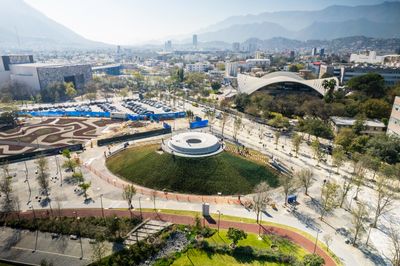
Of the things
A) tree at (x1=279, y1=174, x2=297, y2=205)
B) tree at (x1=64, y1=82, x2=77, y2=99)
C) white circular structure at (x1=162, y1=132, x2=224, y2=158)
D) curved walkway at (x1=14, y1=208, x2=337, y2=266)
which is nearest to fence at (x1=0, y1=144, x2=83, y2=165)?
curved walkway at (x1=14, y1=208, x2=337, y2=266)

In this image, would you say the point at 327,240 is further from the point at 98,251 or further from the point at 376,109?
the point at 376,109

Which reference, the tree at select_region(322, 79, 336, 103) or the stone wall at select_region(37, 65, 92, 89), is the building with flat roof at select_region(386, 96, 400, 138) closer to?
the tree at select_region(322, 79, 336, 103)

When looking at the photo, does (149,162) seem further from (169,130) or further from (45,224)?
(169,130)

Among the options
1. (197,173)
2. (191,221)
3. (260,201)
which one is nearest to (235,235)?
(191,221)

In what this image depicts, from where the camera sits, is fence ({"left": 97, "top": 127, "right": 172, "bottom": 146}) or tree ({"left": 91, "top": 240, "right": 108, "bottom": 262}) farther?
fence ({"left": 97, "top": 127, "right": 172, "bottom": 146})

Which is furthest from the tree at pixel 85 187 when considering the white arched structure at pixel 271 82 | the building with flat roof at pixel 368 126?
the white arched structure at pixel 271 82

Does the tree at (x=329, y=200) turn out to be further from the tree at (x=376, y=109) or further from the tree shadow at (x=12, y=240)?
the tree at (x=376, y=109)
